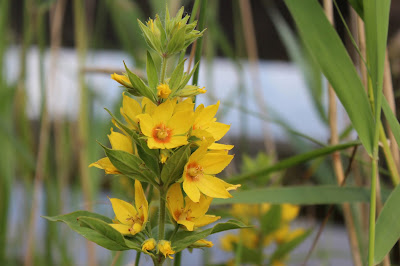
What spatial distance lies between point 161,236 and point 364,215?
1.92 ft

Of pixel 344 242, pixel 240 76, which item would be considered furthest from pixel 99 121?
pixel 344 242

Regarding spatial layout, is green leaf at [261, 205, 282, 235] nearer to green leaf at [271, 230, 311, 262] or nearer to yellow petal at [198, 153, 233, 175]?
green leaf at [271, 230, 311, 262]

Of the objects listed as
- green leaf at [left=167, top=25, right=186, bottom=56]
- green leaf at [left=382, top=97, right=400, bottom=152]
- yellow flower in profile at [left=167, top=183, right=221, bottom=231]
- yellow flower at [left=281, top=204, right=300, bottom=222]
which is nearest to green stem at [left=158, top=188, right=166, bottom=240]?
yellow flower in profile at [left=167, top=183, right=221, bottom=231]

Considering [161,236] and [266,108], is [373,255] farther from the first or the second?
[266,108]

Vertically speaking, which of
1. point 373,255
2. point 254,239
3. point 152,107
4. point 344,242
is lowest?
point 344,242

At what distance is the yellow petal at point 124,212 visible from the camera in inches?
12.8

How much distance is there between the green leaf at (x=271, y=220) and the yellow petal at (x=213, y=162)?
0.45 meters

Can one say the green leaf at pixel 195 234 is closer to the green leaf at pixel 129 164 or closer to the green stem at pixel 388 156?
the green leaf at pixel 129 164

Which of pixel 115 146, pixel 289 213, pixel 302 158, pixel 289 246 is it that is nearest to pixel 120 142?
pixel 115 146

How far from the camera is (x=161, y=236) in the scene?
318mm

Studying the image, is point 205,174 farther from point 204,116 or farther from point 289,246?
point 289,246

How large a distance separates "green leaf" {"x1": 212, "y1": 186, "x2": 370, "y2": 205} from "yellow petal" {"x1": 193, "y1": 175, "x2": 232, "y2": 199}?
5.2 inches

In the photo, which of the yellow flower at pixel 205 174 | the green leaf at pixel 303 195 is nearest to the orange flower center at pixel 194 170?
the yellow flower at pixel 205 174

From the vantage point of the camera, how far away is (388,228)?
0.37 metres
